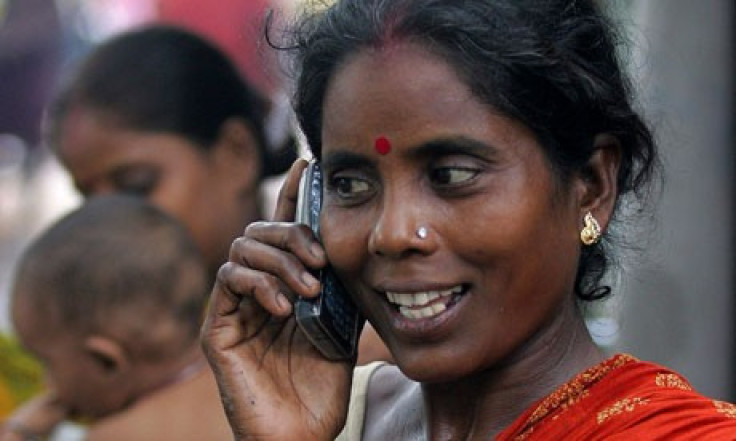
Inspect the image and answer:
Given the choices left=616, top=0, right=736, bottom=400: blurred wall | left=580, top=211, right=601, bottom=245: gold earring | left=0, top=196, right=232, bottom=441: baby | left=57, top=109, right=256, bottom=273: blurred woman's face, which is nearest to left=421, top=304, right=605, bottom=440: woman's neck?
left=580, top=211, right=601, bottom=245: gold earring

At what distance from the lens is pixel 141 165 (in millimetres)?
4805

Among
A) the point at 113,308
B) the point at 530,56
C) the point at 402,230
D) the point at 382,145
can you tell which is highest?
the point at 530,56

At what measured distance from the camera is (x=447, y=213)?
2.46 meters

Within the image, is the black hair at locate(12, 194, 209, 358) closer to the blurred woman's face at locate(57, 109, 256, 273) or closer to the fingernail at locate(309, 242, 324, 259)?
the blurred woman's face at locate(57, 109, 256, 273)

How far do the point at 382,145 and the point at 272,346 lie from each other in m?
0.58

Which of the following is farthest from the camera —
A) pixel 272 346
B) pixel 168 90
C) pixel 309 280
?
pixel 168 90

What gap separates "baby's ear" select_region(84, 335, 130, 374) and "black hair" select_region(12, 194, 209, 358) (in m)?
0.03

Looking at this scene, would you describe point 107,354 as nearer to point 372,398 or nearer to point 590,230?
point 372,398

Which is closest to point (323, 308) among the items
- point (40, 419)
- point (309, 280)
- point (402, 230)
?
point (309, 280)

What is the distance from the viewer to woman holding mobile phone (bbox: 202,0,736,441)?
8.03 feet

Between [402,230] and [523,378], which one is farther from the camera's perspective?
[523,378]

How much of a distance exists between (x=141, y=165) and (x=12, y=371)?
944 millimetres

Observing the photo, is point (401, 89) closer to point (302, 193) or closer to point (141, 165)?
point (302, 193)

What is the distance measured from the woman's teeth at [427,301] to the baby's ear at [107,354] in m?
1.75
